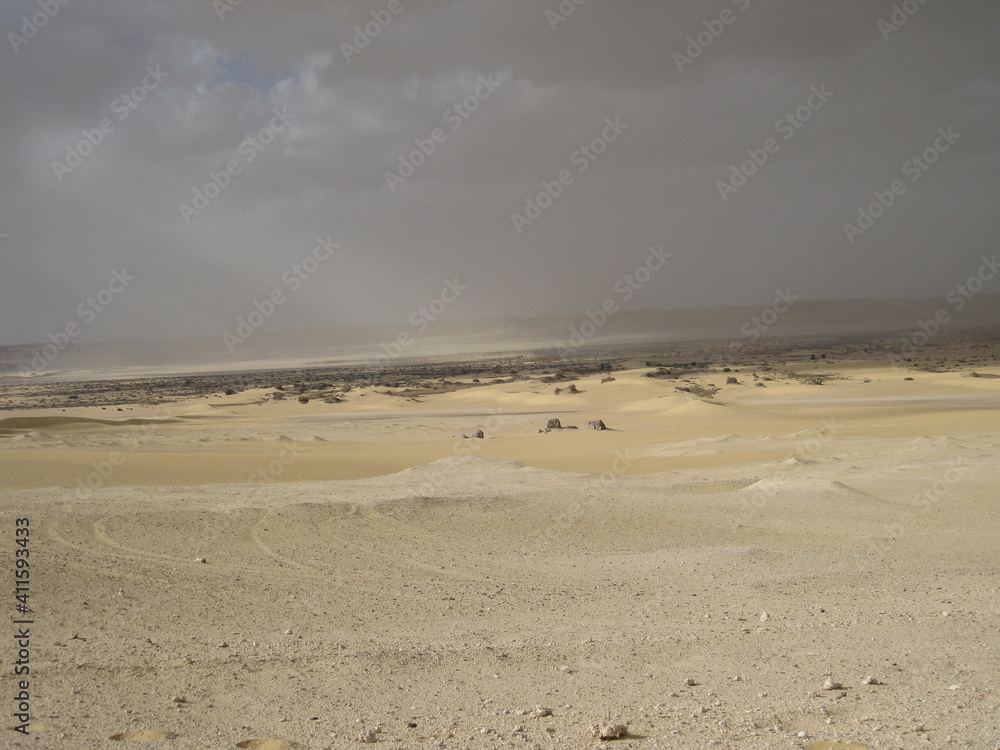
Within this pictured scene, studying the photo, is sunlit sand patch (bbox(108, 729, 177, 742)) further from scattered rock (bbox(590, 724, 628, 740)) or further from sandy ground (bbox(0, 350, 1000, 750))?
scattered rock (bbox(590, 724, 628, 740))

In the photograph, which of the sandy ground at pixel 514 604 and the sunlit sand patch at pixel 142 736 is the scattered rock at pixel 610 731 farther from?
the sunlit sand patch at pixel 142 736

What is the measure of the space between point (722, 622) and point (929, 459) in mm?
12158

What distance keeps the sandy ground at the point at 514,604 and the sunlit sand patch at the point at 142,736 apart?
24 mm

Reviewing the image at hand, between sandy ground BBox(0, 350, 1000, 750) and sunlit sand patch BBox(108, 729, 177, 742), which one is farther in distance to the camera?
sandy ground BBox(0, 350, 1000, 750)

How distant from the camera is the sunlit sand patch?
4.57 metres

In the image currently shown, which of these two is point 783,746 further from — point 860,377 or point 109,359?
point 109,359

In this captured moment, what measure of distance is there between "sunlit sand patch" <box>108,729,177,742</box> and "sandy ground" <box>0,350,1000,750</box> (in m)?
0.02

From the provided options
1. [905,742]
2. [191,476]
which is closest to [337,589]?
[905,742]

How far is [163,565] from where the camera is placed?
8.65 meters

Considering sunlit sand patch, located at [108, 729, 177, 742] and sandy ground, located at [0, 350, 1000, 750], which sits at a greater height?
sunlit sand patch, located at [108, 729, 177, 742]

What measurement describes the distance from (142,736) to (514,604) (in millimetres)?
3880

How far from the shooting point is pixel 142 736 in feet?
15.1

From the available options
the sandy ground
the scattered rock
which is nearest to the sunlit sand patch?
the sandy ground

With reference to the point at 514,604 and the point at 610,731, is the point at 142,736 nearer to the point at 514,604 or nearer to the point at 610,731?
the point at 610,731
